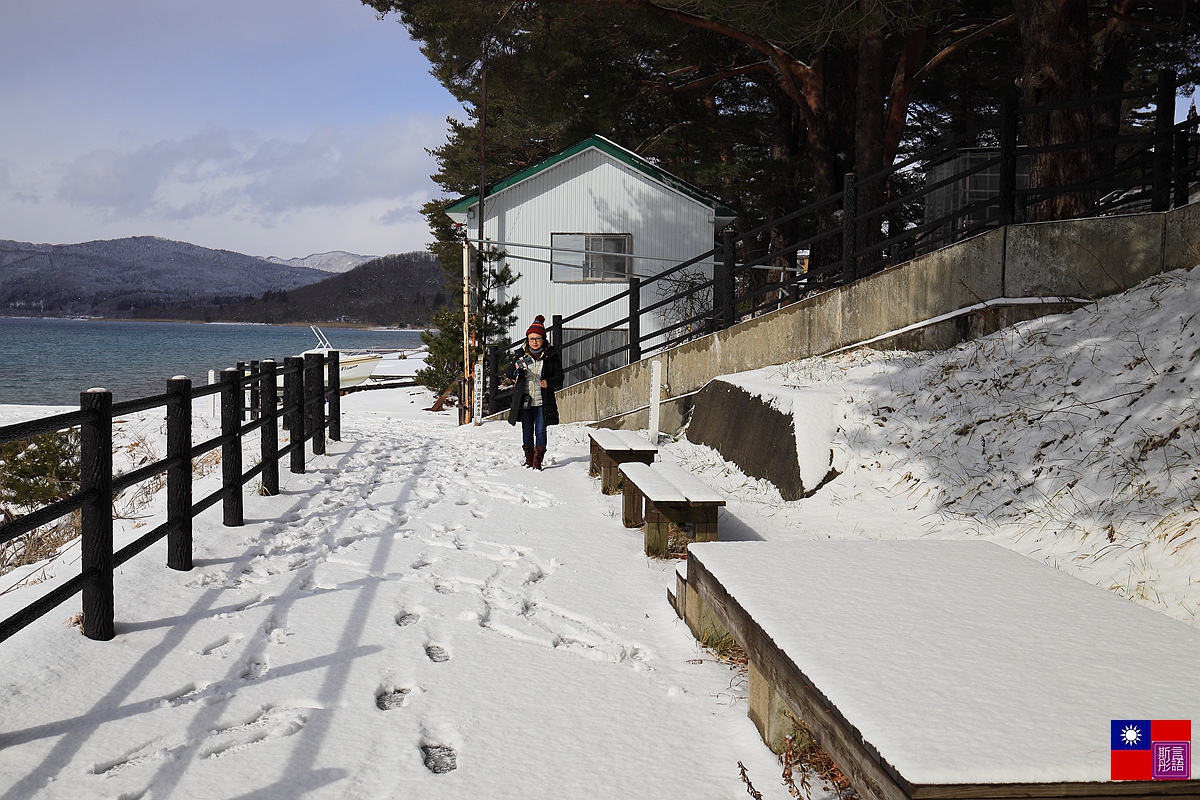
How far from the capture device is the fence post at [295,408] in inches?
373

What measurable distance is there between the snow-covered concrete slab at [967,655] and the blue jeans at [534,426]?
666 centimetres

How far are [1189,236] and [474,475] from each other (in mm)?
7150

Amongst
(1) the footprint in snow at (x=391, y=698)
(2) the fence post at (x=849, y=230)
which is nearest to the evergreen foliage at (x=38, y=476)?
(1) the footprint in snow at (x=391, y=698)

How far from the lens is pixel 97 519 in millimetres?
4227

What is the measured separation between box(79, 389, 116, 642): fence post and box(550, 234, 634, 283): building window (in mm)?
19102

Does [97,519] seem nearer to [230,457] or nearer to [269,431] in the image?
[230,457]

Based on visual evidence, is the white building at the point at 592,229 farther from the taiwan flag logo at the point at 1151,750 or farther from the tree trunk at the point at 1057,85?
the taiwan flag logo at the point at 1151,750

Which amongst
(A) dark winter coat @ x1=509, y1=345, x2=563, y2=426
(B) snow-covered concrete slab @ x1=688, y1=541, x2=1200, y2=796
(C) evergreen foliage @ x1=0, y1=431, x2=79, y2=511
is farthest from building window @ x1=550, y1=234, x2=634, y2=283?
(B) snow-covered concrete slab @ x1=688, y1=541, x2=1200, y2=796

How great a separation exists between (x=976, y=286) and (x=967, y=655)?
22.6 feet

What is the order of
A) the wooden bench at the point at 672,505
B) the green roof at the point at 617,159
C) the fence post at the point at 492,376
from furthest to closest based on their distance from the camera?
the green roof at the point at 617,159
the fence post at the point at 492,376
the wooden bench at the point at 672,505

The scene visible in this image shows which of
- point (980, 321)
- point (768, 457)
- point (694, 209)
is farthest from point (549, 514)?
point (694, 209)

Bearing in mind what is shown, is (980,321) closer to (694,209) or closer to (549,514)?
(549,514)

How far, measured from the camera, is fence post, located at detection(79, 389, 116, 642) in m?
4.15

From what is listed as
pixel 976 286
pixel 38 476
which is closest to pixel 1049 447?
pixel 976 286
